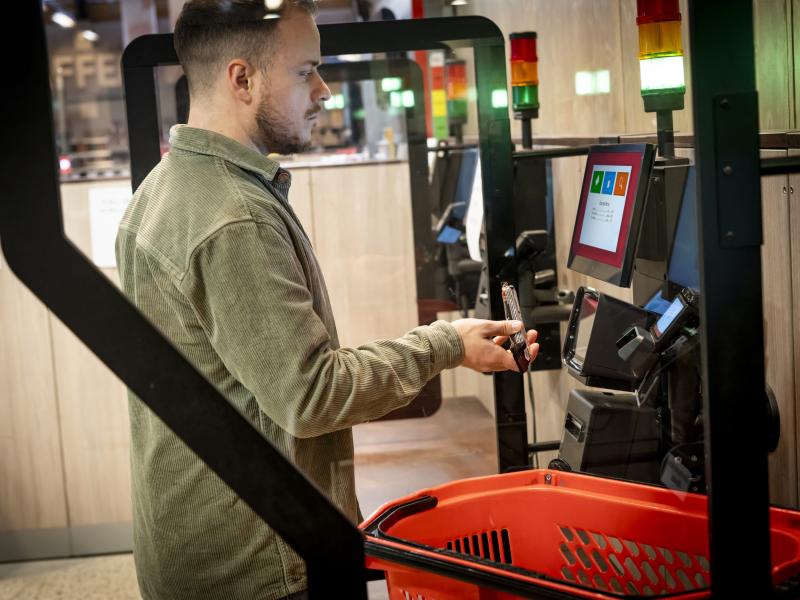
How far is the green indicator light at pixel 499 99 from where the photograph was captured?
90.0 inches

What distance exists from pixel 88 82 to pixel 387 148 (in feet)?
8.14

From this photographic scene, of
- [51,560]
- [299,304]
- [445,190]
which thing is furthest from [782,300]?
[51,560]

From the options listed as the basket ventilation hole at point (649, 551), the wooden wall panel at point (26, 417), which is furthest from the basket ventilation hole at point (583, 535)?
the wooden wall panel at point (26, 417)

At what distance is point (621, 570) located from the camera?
164 centimetres

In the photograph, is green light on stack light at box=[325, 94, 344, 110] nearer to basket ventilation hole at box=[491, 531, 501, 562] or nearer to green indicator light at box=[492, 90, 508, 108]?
green indicator light at box=[492, 90, 508, 108]

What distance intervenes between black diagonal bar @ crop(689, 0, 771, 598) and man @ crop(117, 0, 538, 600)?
43 cm

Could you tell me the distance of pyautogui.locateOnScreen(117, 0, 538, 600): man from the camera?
50.1 inches

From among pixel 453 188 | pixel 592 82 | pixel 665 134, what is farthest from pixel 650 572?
pixel 453 188

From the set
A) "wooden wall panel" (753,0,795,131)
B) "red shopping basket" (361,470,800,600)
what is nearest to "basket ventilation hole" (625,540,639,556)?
"red shopping basket" (361,470,800,600)

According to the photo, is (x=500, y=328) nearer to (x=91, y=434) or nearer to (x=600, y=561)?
(x=600, y=561)

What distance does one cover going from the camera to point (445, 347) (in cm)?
139

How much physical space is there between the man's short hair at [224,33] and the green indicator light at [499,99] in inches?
35.3

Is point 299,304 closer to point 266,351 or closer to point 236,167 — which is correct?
point 266,351

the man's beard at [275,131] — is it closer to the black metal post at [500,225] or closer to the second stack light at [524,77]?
the black metal post at [500,225]
